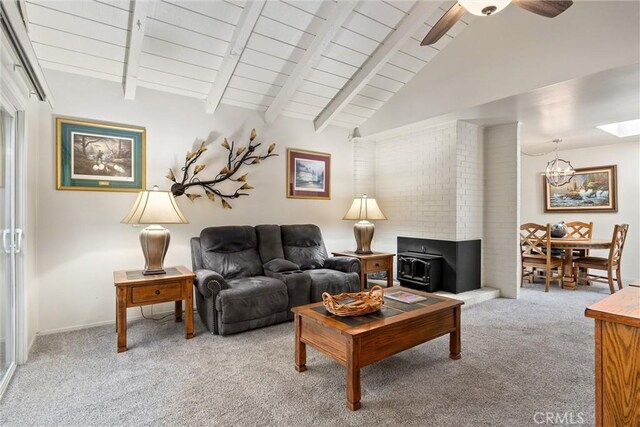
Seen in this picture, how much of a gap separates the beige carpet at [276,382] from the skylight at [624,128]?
132 inches

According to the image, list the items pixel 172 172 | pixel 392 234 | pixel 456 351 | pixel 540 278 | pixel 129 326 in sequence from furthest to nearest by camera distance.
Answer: pixel 540 278 < pixel 392 234 < pixel 172 172 < pixel 129 326 < pixel 456 351

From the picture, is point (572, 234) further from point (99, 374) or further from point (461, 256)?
point (99, 374)

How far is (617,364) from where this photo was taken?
121cm

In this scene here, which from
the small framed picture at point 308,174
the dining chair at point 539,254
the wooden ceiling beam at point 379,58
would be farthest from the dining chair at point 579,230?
the wooden ceiling beam at point 379,58

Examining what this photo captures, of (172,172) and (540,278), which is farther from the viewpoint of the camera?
(540,278)

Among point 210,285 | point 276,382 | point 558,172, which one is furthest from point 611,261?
point 210,285

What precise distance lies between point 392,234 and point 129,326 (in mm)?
3592

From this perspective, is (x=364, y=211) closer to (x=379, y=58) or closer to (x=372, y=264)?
(x=372, y=264)

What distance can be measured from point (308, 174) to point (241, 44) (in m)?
2.05

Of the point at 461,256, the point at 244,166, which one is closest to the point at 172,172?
the point at 244,166

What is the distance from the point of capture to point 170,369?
2.38m

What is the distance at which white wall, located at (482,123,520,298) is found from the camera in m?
4.33

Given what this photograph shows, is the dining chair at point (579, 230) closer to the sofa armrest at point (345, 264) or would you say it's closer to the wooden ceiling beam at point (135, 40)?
the sofa armrest at point (345, 264)

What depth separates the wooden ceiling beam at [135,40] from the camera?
8.50 ft
